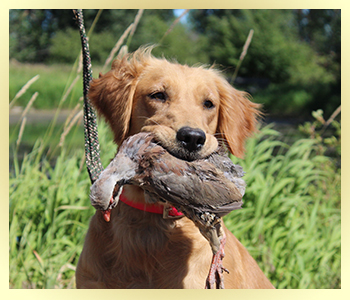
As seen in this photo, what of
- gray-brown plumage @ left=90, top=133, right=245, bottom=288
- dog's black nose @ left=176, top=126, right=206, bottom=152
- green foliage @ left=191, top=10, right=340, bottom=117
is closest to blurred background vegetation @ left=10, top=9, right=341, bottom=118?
green foliage @ left=191, top=10, right=340, bottom=117

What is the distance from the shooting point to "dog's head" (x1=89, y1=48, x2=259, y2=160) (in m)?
2.47

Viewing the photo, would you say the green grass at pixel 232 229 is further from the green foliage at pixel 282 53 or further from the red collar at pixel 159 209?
the green foliage at pixel 282 53

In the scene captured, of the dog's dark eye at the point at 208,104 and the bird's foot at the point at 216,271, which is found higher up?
the dog's dark eye at the point at 208,104

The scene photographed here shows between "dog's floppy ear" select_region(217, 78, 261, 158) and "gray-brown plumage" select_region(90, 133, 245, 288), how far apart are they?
82 cm

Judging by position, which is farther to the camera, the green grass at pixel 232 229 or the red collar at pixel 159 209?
the green grass at pixel 232 229

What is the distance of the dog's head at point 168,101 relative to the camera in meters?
2.47

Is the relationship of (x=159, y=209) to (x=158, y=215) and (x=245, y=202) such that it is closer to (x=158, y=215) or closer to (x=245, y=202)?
(x=158, y=215)

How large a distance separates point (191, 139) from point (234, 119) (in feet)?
2.74

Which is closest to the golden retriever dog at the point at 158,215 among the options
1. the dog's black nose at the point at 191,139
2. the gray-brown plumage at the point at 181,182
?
the dog's black nose at the point at 191,139

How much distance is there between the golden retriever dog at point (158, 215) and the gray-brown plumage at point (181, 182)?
0.21 metres

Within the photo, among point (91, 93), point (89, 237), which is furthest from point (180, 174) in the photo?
point (91, 93)

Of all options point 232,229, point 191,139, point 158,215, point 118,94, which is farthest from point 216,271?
point 232,229

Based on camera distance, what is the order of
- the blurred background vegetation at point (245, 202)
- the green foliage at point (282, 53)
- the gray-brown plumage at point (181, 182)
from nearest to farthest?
1. the gray-brown plumage at point (181, 182)
2. the blurred background vegetation at point (245, 202)
3. the green foliage at point (282, 53)

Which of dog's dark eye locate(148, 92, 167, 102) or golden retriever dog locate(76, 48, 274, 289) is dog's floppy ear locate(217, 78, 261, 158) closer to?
golden retriever dog locate(76, 48, 274, 289)
